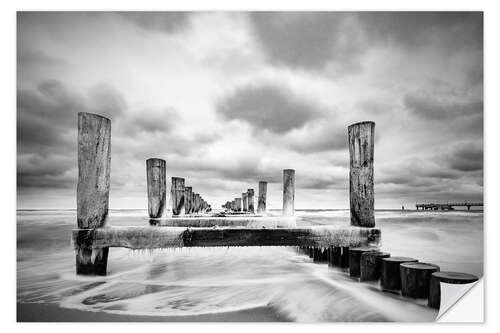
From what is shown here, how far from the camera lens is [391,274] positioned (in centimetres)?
256

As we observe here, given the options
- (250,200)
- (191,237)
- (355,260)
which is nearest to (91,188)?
(191,237)

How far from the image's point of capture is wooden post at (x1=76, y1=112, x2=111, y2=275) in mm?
3029

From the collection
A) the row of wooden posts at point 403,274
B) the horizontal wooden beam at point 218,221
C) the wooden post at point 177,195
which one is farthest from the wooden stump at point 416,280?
the wooden post at point 177,195

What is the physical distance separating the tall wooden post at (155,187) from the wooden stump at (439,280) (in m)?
5.07

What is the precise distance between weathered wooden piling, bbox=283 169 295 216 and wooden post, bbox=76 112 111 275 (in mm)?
6058

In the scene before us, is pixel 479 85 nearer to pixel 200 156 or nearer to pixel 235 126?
pixel 235 126

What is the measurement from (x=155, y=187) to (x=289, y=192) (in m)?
4.00

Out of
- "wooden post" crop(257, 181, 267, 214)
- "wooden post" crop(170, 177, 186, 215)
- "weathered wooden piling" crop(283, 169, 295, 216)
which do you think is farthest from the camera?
"wooden post" crop(257, 181, 267, 214)

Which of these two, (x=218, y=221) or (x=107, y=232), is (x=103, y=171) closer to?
(x=107, y=232)

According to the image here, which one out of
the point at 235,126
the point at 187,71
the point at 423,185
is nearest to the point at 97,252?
the point at 187,71

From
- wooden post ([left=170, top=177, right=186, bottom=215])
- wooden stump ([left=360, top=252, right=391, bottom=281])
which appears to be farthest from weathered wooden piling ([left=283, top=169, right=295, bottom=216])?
wooden stump ([left=360, top=252, right=391, bottom=281])

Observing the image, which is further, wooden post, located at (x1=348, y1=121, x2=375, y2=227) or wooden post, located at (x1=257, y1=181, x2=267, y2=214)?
wooden post, located at (x1=257, y1=181, x2=267, y2=214)

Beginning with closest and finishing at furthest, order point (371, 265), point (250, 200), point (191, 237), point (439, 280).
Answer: point (439, 280) < point (371, 265) < point (191, 237) < point (250, 200)

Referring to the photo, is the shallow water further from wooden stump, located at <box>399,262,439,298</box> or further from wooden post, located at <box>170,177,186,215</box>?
wooden post, located at <box>170,177,186,215</box>
